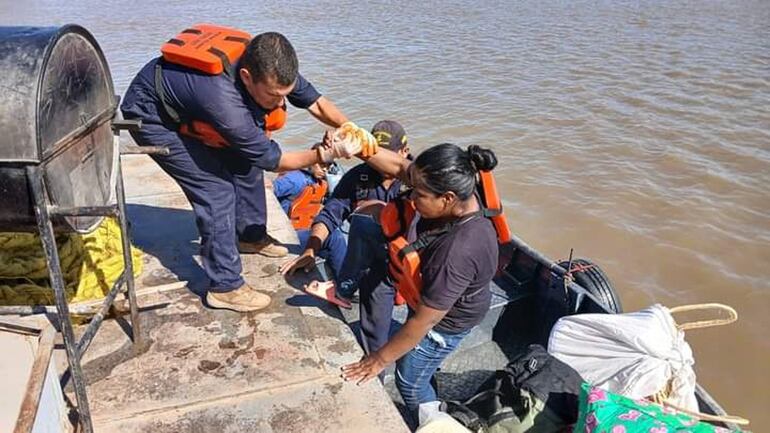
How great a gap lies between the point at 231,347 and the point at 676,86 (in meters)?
9.83

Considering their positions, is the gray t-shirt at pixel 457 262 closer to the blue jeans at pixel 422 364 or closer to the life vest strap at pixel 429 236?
the life vest strap at pixel 429 236

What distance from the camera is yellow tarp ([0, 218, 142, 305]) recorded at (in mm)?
3578

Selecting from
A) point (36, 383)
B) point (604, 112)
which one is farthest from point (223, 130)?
point (604, 112)

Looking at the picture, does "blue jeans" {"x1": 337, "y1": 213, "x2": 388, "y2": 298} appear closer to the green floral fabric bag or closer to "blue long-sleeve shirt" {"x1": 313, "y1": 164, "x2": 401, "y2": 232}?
"blue long-sleeve shirt" {"x1": 313, "y1": 164, "x2": 401, "y2": 232}

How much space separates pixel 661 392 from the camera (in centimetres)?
294

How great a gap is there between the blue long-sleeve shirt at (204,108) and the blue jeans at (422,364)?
1.20 m

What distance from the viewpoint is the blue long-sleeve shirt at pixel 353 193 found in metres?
3.97

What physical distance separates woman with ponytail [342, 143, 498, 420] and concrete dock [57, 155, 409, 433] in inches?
10.6

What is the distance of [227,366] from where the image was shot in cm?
324

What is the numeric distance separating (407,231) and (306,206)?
2.72 meters

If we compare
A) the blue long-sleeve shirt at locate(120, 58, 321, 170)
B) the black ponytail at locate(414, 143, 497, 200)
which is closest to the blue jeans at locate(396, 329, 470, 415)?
the black ponytail at locate(414, 143, 497, 200)

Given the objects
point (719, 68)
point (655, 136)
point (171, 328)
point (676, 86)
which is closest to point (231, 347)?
point (171, 328)

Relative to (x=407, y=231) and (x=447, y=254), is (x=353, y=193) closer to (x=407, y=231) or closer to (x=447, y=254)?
(x=407, y=231)

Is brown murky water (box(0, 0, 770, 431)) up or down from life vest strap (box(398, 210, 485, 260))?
down
